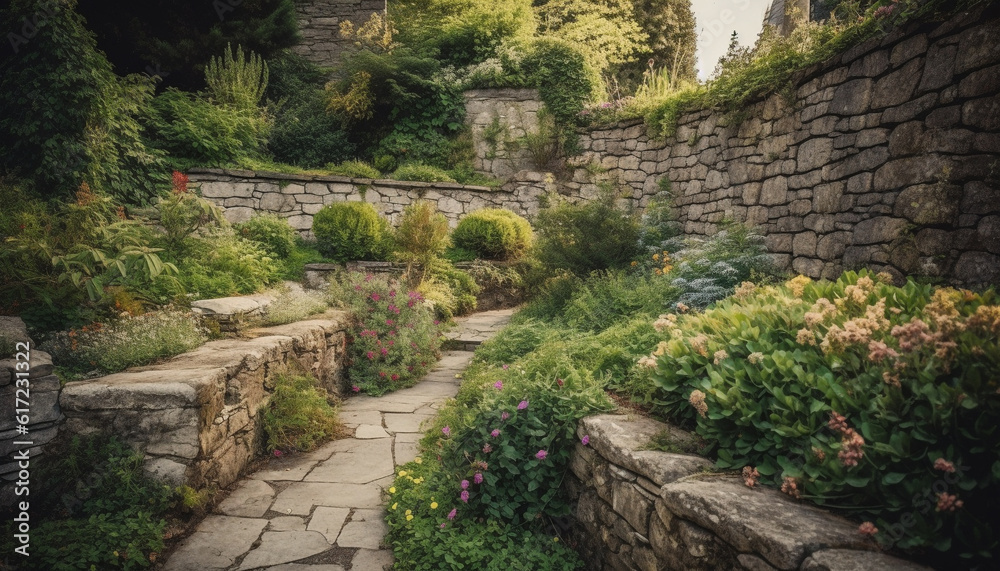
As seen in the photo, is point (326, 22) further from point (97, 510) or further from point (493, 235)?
point (97, 510)

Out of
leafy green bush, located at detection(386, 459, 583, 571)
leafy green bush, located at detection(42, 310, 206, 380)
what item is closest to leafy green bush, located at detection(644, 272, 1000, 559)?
leafy green bush, located at detection(386, 459, 583, 571)

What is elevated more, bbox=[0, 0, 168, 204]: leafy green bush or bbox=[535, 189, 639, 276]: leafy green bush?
bbox=[0, 0, 168, 204]: leafy green bush

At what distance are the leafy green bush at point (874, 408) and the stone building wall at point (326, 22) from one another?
46.5 feet

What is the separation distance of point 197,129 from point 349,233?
318cm

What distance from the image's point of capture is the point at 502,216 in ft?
29.6

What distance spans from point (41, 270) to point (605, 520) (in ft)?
15.1

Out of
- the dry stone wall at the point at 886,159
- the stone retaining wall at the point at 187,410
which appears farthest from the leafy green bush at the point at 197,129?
the dry stone wall at the point at 886,159

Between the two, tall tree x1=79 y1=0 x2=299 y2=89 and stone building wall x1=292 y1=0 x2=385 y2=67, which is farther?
stone building wall x1=292 y1=0 x2=385 y2=67

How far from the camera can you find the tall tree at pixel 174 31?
867 centimetres

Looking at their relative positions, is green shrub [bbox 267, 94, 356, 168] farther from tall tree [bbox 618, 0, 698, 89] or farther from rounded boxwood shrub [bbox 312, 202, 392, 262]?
tall tree [bbox 618, 0, 698, 89]

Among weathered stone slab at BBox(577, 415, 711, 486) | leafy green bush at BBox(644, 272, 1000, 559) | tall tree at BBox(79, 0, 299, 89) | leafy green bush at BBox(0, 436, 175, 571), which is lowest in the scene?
leafy green bush at BBox(0, 436, 175, 571)

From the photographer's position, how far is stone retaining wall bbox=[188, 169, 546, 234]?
27.3ft

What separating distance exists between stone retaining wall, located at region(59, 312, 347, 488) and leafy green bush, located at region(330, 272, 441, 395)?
1596 millimetres

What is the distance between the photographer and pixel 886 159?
12.1ft
